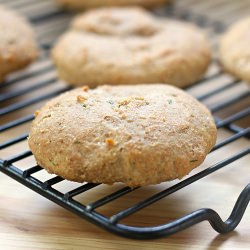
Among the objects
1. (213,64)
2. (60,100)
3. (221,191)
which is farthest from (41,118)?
(213,64)

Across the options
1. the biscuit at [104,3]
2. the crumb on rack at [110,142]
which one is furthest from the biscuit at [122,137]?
the biscuit at [104,3]

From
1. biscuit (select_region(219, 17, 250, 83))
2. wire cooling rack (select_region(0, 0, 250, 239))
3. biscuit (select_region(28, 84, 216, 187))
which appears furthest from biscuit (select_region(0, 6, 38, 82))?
biscuit (select_region(219, 17, 250, 83))

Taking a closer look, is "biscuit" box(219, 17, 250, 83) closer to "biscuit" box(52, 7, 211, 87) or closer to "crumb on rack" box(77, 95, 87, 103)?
"biscuit" box(52, 7, 211, 87)

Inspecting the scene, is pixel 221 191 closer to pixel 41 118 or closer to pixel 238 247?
pixel 238 247

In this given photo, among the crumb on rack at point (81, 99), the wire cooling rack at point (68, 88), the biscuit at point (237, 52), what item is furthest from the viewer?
the biscuit at point (237, 52)

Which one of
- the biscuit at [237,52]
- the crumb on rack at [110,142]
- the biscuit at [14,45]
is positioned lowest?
the crumb on rack at [110,142]

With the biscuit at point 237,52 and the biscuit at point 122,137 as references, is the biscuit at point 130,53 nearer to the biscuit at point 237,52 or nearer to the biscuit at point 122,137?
the biscuit at point 237,52
